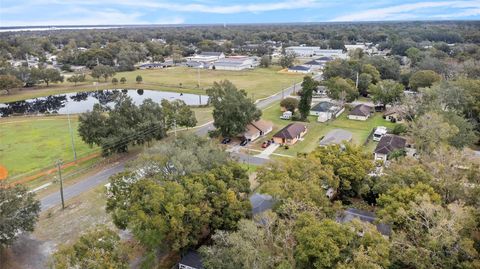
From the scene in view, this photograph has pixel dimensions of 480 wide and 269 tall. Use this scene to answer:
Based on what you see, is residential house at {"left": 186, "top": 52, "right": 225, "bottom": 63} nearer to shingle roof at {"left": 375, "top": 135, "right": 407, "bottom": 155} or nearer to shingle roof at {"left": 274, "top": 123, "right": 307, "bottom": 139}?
shingle roof at {"left": 274, "top": 123, "right": 307, "bottom": 139}

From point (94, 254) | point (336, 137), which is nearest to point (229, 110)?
point (336, 137)

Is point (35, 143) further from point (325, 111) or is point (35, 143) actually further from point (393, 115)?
point (393, 115)

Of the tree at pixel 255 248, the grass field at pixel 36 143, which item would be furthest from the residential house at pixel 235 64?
the tree at pixel 255 248

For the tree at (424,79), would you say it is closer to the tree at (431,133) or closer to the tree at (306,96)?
the tree at (306,96)

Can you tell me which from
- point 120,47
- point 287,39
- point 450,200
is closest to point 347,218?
point 450,200

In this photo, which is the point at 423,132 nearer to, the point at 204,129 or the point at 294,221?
the point at 294,221

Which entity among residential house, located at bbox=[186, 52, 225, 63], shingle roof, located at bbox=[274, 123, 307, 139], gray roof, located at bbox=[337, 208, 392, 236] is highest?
residential house, located at bbox=[186, 52, 225, 63]

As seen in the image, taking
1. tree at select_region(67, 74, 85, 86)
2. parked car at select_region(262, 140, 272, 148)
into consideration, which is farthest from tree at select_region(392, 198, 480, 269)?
tree at select_region(67, 74, 85, 86)
